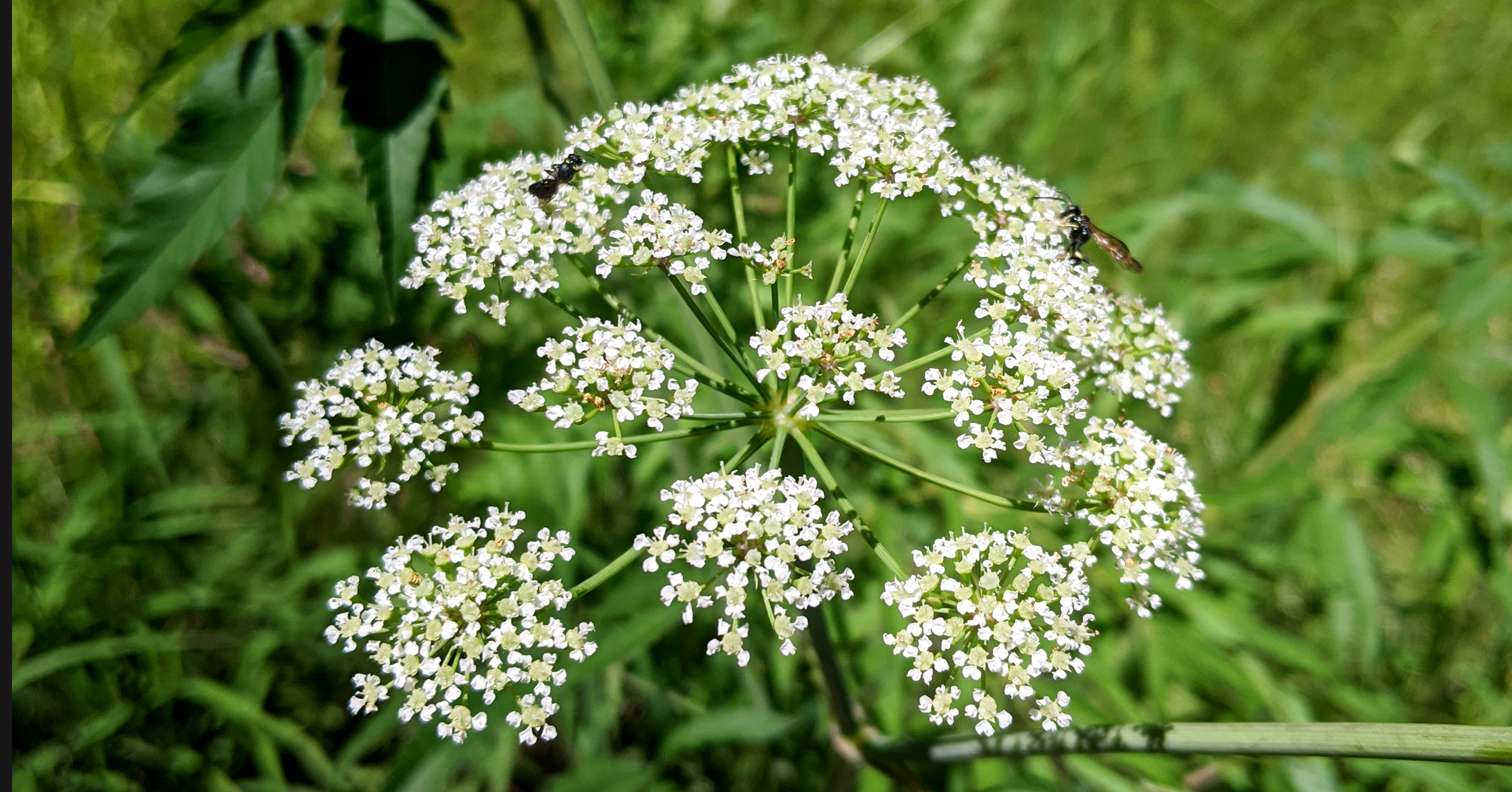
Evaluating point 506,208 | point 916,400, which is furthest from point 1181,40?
point 506,208

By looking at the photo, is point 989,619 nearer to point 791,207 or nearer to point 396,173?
point 791,207

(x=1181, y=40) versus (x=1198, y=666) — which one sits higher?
(x=1181, y=40)

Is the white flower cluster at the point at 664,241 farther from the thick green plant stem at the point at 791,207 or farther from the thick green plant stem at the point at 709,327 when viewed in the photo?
the thick green plant stem at the point at 791,207

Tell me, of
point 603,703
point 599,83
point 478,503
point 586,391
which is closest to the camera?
point 586,391

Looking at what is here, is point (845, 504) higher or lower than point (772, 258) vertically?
lower

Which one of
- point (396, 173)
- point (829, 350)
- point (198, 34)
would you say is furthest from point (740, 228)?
point (198, 34)

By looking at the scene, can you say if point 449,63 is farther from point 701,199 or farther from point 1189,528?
point 1189,528
